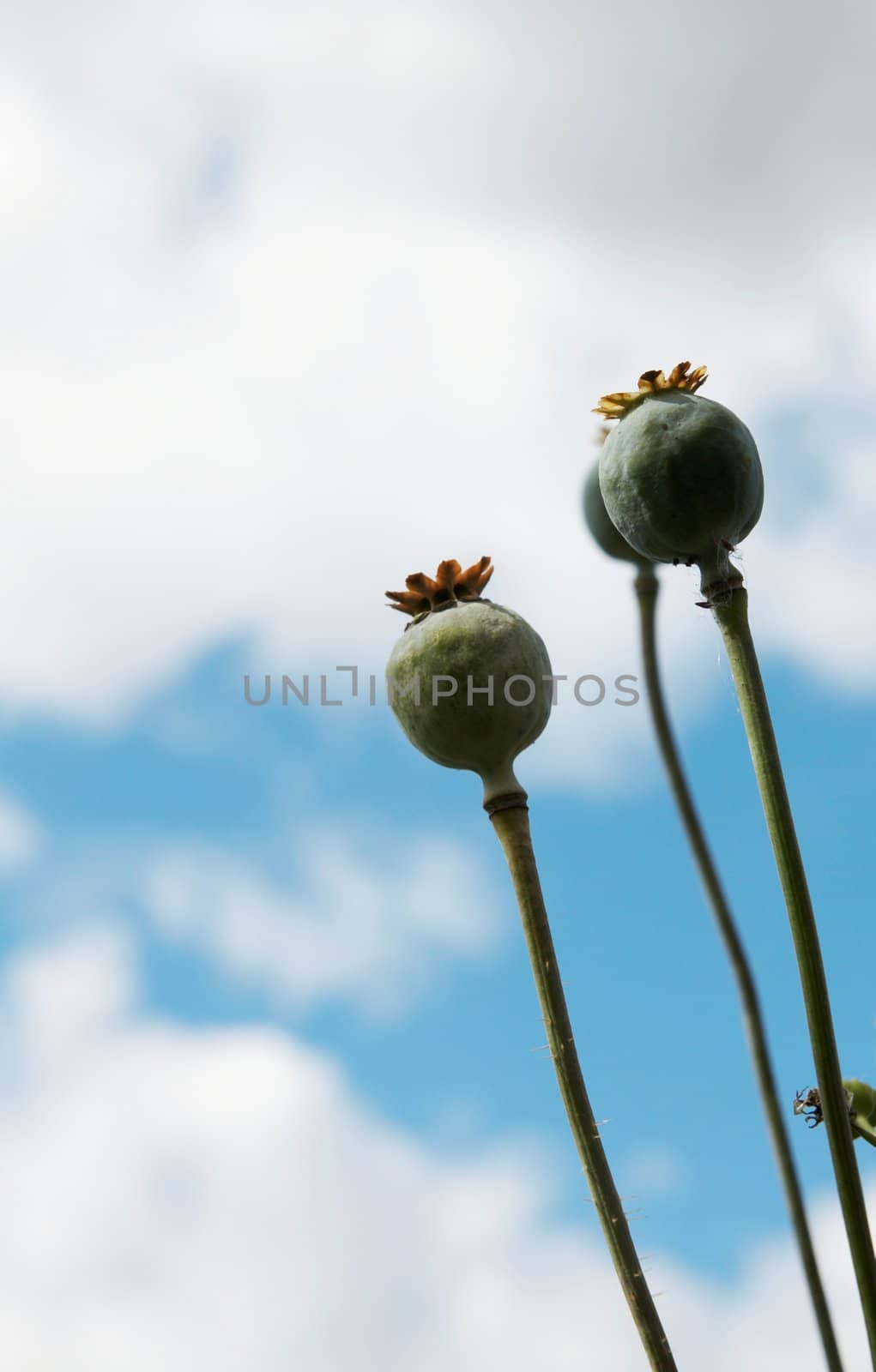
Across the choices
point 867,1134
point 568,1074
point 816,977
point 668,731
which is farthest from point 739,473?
point 867,1134

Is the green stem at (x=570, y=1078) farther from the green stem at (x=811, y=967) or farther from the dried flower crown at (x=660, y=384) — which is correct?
the dried flower crown at (x=660, y=384)

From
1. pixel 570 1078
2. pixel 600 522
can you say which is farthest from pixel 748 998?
pixel 600 522

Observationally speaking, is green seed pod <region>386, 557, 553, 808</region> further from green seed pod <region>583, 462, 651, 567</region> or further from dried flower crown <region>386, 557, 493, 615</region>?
green seed pod <region>583, 462, 651, 567</region>

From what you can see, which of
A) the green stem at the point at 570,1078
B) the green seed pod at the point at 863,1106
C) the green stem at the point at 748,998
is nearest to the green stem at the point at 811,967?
the green stem at the point at 748,998

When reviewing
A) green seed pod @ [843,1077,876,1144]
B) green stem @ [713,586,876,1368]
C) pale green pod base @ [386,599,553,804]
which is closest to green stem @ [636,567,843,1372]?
green stem @ [713,586,876,1368]

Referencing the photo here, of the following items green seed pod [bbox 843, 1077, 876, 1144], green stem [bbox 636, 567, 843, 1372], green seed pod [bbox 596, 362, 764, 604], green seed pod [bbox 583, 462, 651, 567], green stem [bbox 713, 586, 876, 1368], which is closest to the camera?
green stem [bbox 636, 567, 843, 1372]

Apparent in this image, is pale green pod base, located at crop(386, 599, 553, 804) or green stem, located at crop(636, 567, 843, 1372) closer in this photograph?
green stem, located at crop(636, 567, 843, 1372)
